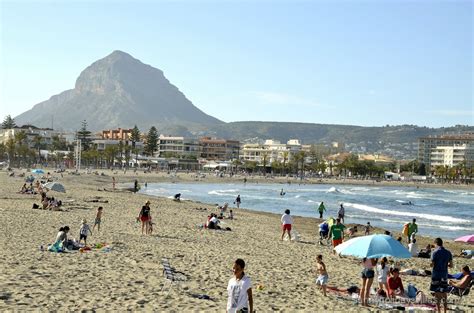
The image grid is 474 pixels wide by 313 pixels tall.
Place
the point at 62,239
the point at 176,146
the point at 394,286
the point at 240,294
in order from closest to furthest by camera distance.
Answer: the point at 240,294
the point at 394,286
the point at 62,239
the point at 176,146

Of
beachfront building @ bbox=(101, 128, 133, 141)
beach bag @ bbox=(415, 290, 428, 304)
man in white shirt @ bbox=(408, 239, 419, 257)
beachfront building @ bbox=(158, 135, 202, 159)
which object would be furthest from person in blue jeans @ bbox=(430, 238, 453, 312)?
beachfront building @ bbox=(101, 128, 133, 141)

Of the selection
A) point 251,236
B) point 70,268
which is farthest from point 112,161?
point 70,268

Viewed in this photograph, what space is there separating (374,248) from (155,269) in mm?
4244

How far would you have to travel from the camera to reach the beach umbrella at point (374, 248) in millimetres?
10656

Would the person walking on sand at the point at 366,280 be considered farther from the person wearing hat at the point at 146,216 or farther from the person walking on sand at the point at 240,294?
the person wearing hat at the point at 146,216

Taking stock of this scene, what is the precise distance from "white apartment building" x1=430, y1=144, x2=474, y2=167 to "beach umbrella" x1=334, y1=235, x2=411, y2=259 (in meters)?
173

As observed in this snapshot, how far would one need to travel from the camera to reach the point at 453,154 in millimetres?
178375

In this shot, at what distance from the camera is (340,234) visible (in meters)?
17.1

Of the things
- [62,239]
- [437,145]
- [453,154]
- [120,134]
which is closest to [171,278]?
[62,239]

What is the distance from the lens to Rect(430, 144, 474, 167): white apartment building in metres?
176

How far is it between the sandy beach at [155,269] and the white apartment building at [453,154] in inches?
6606

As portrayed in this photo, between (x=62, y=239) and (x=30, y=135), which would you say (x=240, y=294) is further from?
(x=30, y=135)

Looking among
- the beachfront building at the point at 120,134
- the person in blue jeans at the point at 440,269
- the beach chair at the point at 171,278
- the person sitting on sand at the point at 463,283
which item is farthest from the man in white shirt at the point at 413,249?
the beachfront building at the point at 120,134

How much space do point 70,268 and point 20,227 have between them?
6.42m
